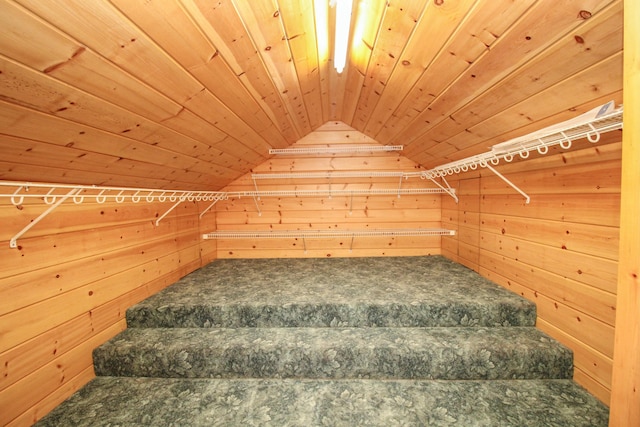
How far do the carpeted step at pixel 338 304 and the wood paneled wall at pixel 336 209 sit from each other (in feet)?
2.51

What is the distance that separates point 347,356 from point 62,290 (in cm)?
162

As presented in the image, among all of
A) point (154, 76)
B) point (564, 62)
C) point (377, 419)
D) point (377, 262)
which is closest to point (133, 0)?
point (154, 76)

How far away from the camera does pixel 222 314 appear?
1851 mm

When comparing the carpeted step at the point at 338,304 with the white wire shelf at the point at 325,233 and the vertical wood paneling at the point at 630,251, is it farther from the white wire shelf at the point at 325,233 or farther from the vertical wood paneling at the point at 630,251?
the vertical wood paneling at the point at 630,251

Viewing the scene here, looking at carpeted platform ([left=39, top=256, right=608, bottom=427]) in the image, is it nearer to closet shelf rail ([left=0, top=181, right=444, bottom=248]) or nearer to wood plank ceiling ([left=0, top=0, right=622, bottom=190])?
closet shelf rail ([left=0, top=181, right=444, bottom=248])

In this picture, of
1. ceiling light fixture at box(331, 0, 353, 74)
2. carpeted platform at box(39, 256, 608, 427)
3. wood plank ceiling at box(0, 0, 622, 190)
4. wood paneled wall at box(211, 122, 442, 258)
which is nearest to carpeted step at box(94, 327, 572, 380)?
carpeted platform at box(39, 256, 608, 427)

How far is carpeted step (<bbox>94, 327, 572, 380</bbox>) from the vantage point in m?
1.49

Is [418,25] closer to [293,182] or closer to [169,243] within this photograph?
[293,182]

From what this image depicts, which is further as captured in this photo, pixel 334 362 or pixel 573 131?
pixel 334 362

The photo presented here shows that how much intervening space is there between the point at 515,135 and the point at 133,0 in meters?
1.86

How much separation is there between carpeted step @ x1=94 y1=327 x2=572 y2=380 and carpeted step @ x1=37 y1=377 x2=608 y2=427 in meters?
0.05

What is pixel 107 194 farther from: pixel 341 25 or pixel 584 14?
pixel 584 14

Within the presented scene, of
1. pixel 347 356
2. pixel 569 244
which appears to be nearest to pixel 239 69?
pixel 347 356

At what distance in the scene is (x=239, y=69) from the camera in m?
1.24
